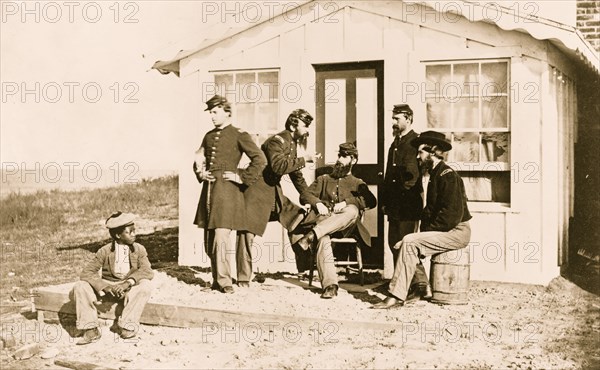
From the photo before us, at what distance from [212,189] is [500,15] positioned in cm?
404

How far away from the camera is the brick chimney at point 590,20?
37.2ft

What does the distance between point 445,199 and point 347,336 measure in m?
1.85

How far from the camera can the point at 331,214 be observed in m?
7.81

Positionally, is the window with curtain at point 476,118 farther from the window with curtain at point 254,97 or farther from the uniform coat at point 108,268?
the uniform coat at point 108,268

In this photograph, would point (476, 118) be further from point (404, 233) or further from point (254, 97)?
point (254, 97)

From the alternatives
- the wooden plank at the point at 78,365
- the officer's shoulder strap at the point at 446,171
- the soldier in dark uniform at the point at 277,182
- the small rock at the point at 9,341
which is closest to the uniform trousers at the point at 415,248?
the officer's shoulder strap at the point at 446,171

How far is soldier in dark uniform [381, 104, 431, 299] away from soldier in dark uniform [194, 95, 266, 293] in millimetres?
1543

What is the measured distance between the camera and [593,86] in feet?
36.4

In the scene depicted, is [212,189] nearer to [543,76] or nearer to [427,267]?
[427,267]

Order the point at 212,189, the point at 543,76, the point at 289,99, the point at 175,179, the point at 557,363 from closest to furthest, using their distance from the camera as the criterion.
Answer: the point at 557,363, the point at 212,189, the point at 543,76, the point at 289,99, the point at 175,179

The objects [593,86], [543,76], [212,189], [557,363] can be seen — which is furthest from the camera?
[593,86]

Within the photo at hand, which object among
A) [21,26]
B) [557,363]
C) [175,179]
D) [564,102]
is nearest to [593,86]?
[564,102]

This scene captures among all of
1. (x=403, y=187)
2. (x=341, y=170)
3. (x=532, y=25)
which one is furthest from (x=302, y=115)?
(x=532, y=25)

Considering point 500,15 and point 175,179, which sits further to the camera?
point 175,179
